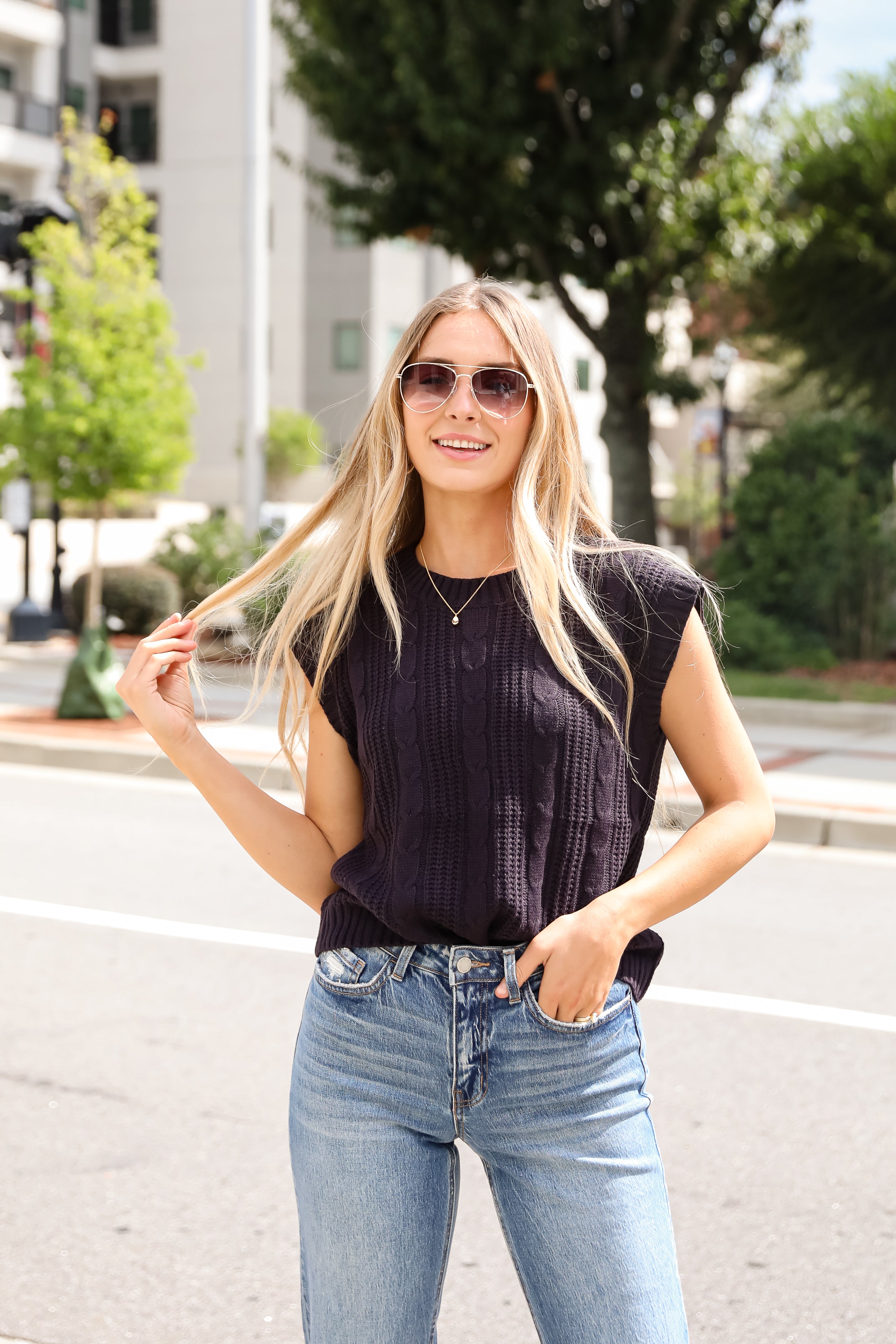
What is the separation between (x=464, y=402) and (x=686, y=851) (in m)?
0.69

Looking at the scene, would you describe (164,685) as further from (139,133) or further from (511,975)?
(139,133)

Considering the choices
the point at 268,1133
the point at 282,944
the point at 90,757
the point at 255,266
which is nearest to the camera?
the point at 268,1133

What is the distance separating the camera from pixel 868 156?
53.0ft

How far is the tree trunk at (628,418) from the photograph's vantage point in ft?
50.4

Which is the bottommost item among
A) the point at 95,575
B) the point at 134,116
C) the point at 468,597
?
the point at 95,575

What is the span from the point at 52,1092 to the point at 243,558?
13.6m

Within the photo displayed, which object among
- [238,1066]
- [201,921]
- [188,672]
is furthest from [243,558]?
[188,672]

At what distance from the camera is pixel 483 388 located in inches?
83.3

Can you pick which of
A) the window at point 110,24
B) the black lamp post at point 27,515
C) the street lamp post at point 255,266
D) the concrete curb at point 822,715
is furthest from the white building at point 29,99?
the concrete curb at point 822,715

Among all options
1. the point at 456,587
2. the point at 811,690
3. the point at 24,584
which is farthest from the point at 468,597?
the point at 24,584

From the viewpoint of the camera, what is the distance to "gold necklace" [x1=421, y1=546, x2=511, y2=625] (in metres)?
2.10

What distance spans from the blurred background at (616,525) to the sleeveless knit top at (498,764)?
1.05 feet

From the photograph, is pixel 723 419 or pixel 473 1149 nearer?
pixel 473 1149

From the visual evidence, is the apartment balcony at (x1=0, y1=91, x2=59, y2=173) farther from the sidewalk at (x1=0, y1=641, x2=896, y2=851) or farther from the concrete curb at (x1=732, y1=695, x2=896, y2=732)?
the concrete curb at (x1=732, y1=695, x2=896, y2=732)
